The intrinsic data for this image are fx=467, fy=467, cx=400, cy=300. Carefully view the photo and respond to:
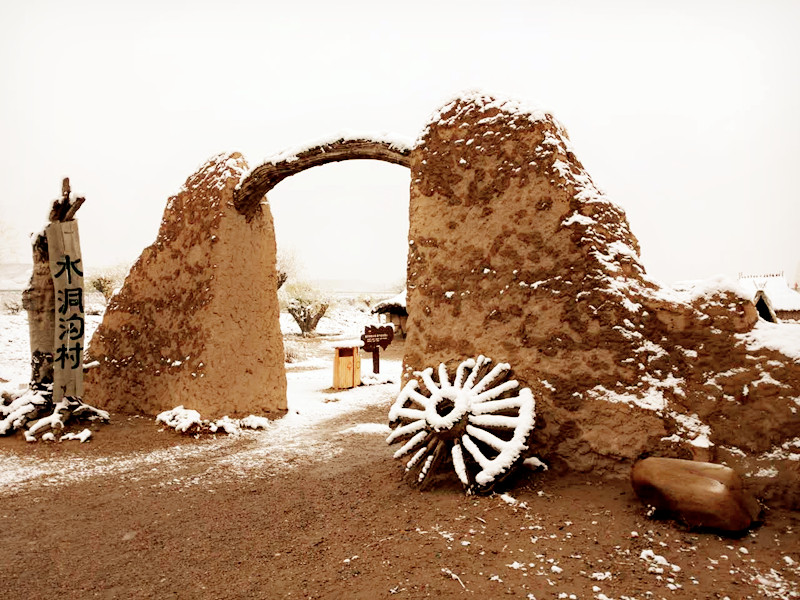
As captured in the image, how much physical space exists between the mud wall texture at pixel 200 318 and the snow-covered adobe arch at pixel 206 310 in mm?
13

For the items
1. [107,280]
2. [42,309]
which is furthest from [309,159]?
[107,280]

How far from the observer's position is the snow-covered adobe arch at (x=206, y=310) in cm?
575

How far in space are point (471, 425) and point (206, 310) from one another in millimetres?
3958

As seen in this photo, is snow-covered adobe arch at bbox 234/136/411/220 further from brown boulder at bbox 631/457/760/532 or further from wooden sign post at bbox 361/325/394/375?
wooden sign post at bbox 361/325/394/375

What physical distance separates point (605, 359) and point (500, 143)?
182 cm

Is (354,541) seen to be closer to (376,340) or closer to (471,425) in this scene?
→ (471,425)

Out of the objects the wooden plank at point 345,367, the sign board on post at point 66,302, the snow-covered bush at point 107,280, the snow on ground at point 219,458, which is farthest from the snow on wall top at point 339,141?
the snow-covered bush at point 107,280

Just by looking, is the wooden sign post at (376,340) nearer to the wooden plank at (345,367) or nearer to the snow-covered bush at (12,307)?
the wooden plank at (345,367)

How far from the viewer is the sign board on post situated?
545cm

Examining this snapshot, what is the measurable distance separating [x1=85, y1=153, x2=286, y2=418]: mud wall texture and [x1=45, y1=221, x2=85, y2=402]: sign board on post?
Result: 2.35 ft

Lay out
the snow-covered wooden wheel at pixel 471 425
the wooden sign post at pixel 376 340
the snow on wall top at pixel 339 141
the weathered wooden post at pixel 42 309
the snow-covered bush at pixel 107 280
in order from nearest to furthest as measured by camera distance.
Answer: the snow-covered wooden wheel at pixel 471 425 → the snow on wall top at pixel 339 141 → the weathered wooden post at pixel 42 309 → the wooden sign post at pixel 376 340 → the snow-covered bush at pixel 107 280

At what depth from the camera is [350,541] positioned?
8.80 ft

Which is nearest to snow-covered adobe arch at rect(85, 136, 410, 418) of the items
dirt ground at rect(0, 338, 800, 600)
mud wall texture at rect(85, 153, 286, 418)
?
mud wall texture at rect(85, 153, 286, 418)

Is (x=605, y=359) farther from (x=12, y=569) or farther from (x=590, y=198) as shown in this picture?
(x=12, y=569)
